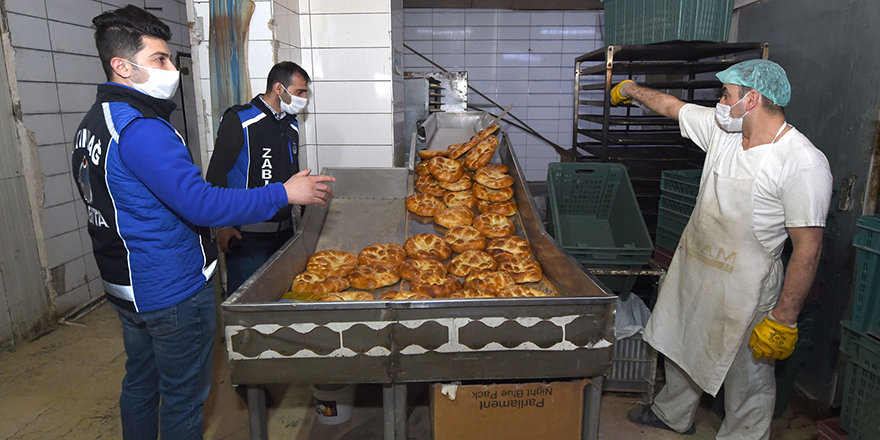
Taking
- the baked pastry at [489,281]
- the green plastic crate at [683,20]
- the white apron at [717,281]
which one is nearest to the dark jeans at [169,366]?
the baked pastry at [489,281]

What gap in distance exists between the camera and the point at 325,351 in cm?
165

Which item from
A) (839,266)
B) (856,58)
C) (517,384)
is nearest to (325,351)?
(517,384)

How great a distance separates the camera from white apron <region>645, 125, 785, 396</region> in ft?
6.77

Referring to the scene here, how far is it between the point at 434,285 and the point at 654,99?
4.64 ft

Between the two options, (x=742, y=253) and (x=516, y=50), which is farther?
(x=516, y=50)

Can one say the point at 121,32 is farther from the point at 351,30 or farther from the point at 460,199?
the point at 351,30

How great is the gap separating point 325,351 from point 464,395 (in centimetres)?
50

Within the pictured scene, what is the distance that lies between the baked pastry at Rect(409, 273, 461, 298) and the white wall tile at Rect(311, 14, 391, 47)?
70.6 inches

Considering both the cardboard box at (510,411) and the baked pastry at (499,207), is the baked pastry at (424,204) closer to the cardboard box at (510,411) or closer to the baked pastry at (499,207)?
the baked pastry at (499,207)

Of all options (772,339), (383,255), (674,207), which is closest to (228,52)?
(383,255)

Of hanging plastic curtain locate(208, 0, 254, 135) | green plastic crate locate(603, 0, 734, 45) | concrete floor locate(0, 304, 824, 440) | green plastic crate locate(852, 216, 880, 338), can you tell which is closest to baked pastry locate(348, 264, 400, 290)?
concrete floor locate(0, 304, 824, 440)

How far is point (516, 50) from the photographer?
6.80 metres

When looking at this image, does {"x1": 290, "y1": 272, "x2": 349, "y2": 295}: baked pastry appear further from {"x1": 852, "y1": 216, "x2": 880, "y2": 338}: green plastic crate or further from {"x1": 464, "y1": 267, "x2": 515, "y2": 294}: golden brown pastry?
{"x1": 852, "y1": 216, "x2": 880, "y2": 338}: green plastic crate

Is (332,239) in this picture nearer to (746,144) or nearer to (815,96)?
(746,144)
